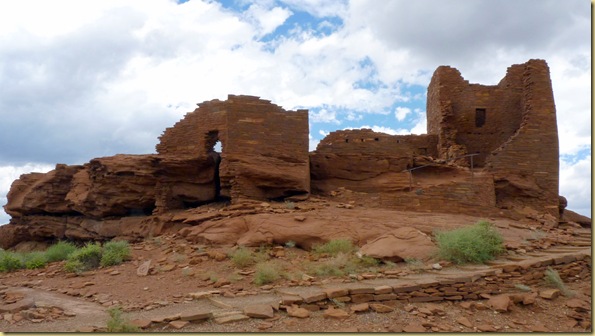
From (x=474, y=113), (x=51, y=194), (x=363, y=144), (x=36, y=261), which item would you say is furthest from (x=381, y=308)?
(x=51, y=194)

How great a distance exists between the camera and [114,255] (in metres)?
11.9

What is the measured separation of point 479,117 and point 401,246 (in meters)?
10.4

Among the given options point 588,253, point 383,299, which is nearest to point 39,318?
point 383,299

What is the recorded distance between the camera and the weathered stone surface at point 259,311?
275 inches

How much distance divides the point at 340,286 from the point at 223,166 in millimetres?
6603

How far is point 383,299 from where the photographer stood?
7719 mm

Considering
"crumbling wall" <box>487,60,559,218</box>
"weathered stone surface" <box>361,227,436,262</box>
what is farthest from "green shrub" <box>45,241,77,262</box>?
"crumbling wall" <box>487,60,559,218</box>

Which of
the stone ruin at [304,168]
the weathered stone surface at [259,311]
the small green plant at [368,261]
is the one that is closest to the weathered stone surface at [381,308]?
the weathered stone surface at [259,311]

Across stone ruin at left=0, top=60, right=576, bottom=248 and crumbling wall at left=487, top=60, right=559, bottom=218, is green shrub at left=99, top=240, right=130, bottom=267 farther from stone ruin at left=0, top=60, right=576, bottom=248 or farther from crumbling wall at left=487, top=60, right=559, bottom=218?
crumbling wall at left=487, top=60, right=559, bottom=218

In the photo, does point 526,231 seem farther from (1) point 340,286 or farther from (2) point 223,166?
(2) point 223,166

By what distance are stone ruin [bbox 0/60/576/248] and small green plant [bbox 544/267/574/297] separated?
5640 millimetres

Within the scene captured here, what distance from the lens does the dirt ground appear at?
700 cm

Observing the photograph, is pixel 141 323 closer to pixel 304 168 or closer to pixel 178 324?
pixel 178 324

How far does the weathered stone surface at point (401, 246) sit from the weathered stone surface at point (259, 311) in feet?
10.8
